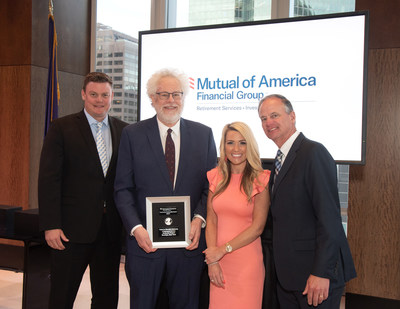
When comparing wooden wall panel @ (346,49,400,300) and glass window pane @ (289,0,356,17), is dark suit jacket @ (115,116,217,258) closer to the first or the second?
wooden wall panel @ (346,49,400,300)

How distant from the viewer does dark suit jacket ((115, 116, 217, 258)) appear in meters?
2.27

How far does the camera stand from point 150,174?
7.45 ft

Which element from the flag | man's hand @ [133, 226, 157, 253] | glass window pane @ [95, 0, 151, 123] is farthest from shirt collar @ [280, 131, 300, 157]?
glass window pane @ [95, 0, 151, 123]

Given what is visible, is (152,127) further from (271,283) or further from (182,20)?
(182,20)

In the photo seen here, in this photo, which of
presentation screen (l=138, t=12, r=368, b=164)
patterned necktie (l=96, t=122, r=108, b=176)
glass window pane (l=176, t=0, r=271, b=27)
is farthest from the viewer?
glass window pane (l=176, t=0, r=271, b=27)

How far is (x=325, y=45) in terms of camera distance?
331cm

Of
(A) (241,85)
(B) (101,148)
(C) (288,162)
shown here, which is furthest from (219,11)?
(C) (288,162)

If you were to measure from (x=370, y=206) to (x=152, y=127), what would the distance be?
2.43 metres

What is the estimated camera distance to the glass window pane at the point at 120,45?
18.4 feet

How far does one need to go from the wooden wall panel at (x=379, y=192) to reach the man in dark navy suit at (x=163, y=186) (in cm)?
207

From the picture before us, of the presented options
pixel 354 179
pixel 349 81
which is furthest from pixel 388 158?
pixel 349 81

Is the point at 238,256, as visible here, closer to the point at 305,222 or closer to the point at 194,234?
the point at 194,234

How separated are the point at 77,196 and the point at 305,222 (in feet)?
4.68

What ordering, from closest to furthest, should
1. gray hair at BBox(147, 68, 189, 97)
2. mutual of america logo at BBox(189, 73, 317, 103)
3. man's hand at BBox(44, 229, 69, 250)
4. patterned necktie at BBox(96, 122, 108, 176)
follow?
gray hair at BBox(147, 68, 189, 97) → man's hand at BBox(44, 229, 69, 250) → patterned necktie at BBox(96, 122, 108, 176) → mutual of america logo at BBox(189, 73, 317, 103)
